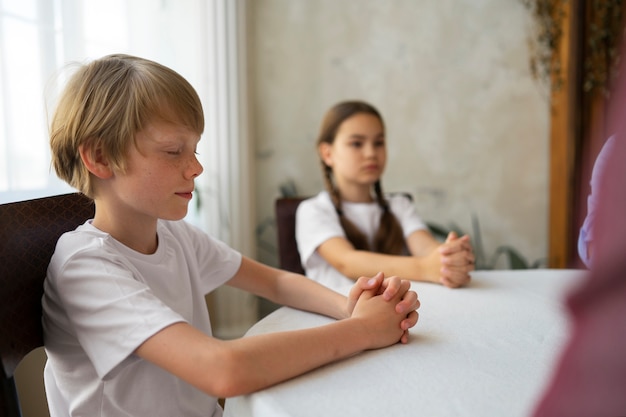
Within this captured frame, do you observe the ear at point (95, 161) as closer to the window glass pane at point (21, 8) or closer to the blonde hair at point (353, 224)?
the window glass pane at point (21, 8)

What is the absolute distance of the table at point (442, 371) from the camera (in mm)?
745

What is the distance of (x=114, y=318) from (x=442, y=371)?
506 mm

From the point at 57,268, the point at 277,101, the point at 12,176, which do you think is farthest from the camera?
the point at 277,101

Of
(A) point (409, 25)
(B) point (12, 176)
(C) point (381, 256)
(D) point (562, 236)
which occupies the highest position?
(A) point (409, 25)

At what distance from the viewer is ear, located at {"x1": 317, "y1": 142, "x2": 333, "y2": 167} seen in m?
2.29

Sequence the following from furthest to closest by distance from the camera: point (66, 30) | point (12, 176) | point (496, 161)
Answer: point (496, 161)
point (66, 30)
point (12, 176)

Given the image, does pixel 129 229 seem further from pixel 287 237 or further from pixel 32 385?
pixel 287 237

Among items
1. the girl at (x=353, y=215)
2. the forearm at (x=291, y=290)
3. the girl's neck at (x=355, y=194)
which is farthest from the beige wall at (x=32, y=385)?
the girl's neck at (x=355, y=194)

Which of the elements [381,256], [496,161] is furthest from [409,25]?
[381,256]

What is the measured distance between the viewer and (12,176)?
1507 mm

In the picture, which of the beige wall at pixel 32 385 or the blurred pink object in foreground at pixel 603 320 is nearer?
the blurred pink object in foreground at pixel 603 320

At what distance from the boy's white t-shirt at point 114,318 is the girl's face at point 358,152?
100 centimetres

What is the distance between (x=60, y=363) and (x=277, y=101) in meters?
2.14

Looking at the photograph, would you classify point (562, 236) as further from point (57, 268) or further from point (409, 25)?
point (57, 268)
